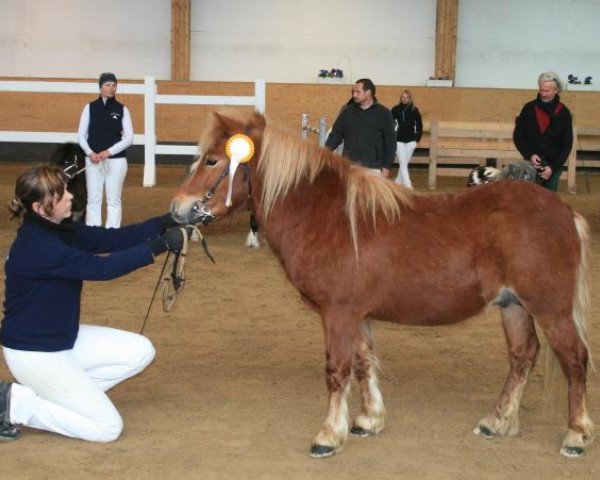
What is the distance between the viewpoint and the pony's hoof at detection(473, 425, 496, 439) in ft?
14.3

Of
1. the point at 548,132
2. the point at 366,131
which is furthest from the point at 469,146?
the point at 548,132

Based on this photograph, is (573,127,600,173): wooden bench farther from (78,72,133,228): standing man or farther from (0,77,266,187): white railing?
(78,72,133,228): standing man

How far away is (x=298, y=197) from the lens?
423cm

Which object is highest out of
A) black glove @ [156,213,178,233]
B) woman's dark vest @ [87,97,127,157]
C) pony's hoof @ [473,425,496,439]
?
woman's dark vest @ [87,97,127,157]

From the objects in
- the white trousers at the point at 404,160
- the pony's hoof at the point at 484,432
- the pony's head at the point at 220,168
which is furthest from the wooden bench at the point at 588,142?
the pony's head at the point at 220,168

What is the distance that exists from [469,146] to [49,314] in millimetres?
14295

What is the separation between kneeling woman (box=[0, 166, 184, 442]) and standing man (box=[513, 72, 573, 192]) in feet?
13.1

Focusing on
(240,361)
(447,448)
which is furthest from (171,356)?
(447,448)

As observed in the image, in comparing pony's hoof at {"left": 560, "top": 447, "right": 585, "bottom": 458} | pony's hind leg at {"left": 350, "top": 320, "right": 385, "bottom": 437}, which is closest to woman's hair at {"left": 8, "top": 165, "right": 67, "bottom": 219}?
pony's hind leg at {"left": 350, "top": 320, "right": 385, "bottom": 437}

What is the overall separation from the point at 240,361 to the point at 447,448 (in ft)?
5.90

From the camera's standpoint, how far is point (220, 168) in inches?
164

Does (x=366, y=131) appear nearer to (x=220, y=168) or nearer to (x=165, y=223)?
(x=165, y=223)

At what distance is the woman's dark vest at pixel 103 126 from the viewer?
375 inches

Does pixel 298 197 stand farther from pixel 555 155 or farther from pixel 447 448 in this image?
pixel 555 155
